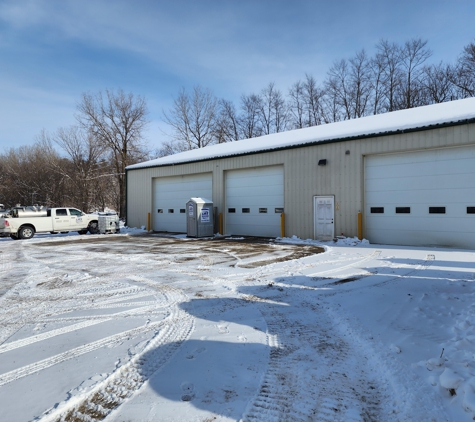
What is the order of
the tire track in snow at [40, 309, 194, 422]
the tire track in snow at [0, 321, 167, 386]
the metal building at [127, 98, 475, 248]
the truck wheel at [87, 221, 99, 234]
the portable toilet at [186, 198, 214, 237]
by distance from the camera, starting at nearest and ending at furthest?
1. the tire track in snow at [40, 309, 194, 422]
2. the tire track in snow at [0, 321, 167, 386]
3. the metal building at [127, 98, 475, 248]
4. the portable toilet at [186, 198, 214, 237]
5. the truck wheel at [87, 221, 99, 234]

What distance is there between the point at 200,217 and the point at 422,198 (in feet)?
33.2

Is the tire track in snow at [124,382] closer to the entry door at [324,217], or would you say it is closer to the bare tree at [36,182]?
the entry door at [324,217]

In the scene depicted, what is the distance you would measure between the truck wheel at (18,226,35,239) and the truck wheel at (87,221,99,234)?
3.17m

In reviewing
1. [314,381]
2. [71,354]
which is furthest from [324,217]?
[71,354]

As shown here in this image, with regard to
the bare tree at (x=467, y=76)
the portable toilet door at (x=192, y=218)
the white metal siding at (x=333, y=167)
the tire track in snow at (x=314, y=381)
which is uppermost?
the bare tree at (x=467, y=76)

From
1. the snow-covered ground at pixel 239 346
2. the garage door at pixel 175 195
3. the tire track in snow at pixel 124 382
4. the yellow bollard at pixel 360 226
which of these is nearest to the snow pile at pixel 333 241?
the yellow bollard at pixel 360 226

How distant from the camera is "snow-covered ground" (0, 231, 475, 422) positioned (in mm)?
2551

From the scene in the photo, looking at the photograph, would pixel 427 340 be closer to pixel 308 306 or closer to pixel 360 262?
pixel 308 306

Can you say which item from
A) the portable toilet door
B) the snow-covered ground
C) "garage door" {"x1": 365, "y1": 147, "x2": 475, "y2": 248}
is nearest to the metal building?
"garage door" {"x1": 365, "y1": 147, "x2": 475, "y2": 248}

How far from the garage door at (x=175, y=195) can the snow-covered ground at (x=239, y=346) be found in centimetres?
1218

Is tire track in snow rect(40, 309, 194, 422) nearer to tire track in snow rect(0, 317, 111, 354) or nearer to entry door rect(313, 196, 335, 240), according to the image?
tire track in snow rect(0, 317, 111, 354)

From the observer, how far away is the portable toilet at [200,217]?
16688 mm

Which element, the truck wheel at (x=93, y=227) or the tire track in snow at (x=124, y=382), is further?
the truck wheel at (x=93, y=227)

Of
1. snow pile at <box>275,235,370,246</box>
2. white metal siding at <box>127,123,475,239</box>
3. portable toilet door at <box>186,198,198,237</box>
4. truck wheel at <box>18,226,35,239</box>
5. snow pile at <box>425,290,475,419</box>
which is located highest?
white metal siding at <box>127,123,475,239</box>
